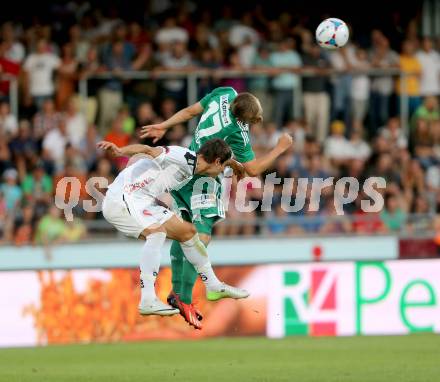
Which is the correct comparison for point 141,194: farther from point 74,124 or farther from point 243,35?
point 243,35

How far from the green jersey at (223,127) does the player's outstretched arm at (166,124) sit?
0.38 ft

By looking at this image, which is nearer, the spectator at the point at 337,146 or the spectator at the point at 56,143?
the spectator at the point at 56,143

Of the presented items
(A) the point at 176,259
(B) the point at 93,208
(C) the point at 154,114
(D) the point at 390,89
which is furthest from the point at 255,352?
(D) the point at 390,89

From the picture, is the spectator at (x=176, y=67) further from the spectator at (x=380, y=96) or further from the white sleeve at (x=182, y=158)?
the white sleeve at (x=182, y=158)

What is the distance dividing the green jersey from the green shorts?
38 centimetres

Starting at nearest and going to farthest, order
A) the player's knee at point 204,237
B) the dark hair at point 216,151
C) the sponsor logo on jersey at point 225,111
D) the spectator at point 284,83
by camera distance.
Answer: the dark hair at point 216,151 → the sponsor logo on jersey at point 225,111 → the player's knee at point 204,237 → the spectator at point 284,83

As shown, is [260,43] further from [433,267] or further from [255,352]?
[255,352]

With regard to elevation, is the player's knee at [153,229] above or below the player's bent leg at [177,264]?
above

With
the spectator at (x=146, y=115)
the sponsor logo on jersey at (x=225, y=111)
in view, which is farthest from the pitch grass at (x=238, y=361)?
the spectator at (x=146, y=115)

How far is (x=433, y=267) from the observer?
18.2 metres

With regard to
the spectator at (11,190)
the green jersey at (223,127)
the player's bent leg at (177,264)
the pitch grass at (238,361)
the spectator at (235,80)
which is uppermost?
the spectator at (235,80)

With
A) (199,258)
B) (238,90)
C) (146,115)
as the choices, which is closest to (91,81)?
(146,115)

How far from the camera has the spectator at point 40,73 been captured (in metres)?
21.5

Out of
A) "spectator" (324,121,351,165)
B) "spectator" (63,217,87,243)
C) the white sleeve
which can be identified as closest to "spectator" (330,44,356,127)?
"spectator" (324,121,351,165)
